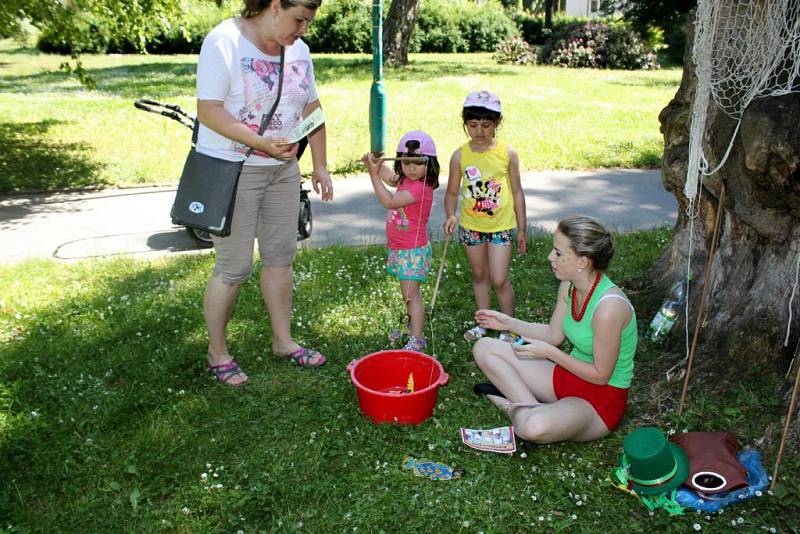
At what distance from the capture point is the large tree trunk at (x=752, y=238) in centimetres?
306

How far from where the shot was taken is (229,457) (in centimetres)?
325

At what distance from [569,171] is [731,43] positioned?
4.88 metres

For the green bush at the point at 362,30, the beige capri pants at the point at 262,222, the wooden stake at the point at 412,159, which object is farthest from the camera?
the green bush at the point at 362,30

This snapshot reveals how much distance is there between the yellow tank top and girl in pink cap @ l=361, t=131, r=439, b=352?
0.25 meters

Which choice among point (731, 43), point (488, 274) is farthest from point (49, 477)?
point (731, 43)

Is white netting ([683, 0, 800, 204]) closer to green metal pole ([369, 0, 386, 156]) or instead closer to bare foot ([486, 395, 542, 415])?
bare foot ([486, 395, 542, 415])

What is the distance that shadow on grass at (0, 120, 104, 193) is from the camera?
777 centimetres

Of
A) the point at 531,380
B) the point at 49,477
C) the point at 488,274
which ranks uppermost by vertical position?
the point at 488,274

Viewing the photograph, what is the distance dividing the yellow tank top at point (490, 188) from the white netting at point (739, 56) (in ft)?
3.43

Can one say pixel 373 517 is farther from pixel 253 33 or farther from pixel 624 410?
pixel 253 33

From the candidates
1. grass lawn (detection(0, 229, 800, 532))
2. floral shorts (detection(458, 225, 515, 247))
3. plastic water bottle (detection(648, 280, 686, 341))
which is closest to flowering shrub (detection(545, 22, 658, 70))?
grass lawn (detection(0, 229, 800, 532))

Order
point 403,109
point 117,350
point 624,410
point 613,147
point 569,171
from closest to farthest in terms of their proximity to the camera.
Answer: point 624,410, point 117,350, point 569,171, point 613,147, point 403,109

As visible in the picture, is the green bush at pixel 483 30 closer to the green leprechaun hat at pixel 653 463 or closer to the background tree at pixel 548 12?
the background tree at pixel 548 12

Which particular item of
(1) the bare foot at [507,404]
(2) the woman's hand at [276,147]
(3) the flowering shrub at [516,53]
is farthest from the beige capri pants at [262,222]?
(3) the flowering shrub at [516,53]
